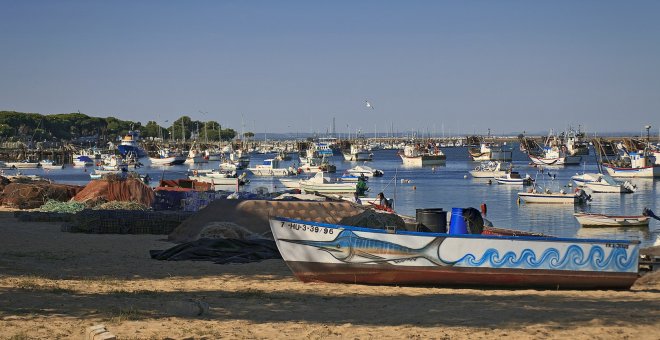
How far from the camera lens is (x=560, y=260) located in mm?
17719

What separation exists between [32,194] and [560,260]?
94.5 feet

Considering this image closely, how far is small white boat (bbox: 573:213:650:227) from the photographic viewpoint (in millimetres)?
40250

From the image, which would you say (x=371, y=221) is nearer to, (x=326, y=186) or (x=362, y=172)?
(x=326, y=186)

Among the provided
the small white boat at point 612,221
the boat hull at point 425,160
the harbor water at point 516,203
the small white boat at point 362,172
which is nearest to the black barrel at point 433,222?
the harbor water at point 516,203

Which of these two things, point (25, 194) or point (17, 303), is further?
point (25, 194)

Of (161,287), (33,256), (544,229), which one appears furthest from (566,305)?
(544,229)

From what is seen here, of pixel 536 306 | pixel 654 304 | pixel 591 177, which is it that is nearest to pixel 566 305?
pixel 536 306

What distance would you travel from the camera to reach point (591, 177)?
2672 inches

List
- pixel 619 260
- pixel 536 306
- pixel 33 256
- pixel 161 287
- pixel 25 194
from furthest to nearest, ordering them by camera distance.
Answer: pixel 25 194 < pixel 33 256 < pixel 619 260 < pixel 161 287 < pixel 536 306

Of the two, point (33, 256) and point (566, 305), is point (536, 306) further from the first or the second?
point (33, 256)

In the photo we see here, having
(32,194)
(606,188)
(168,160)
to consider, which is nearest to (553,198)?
(606,188)

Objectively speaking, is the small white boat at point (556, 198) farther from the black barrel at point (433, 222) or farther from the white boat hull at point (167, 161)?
the white boat hull at point (167, 161)

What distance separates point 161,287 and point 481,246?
5.91 meters

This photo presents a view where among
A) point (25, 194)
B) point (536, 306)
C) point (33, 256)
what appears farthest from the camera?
point (25, 194)
